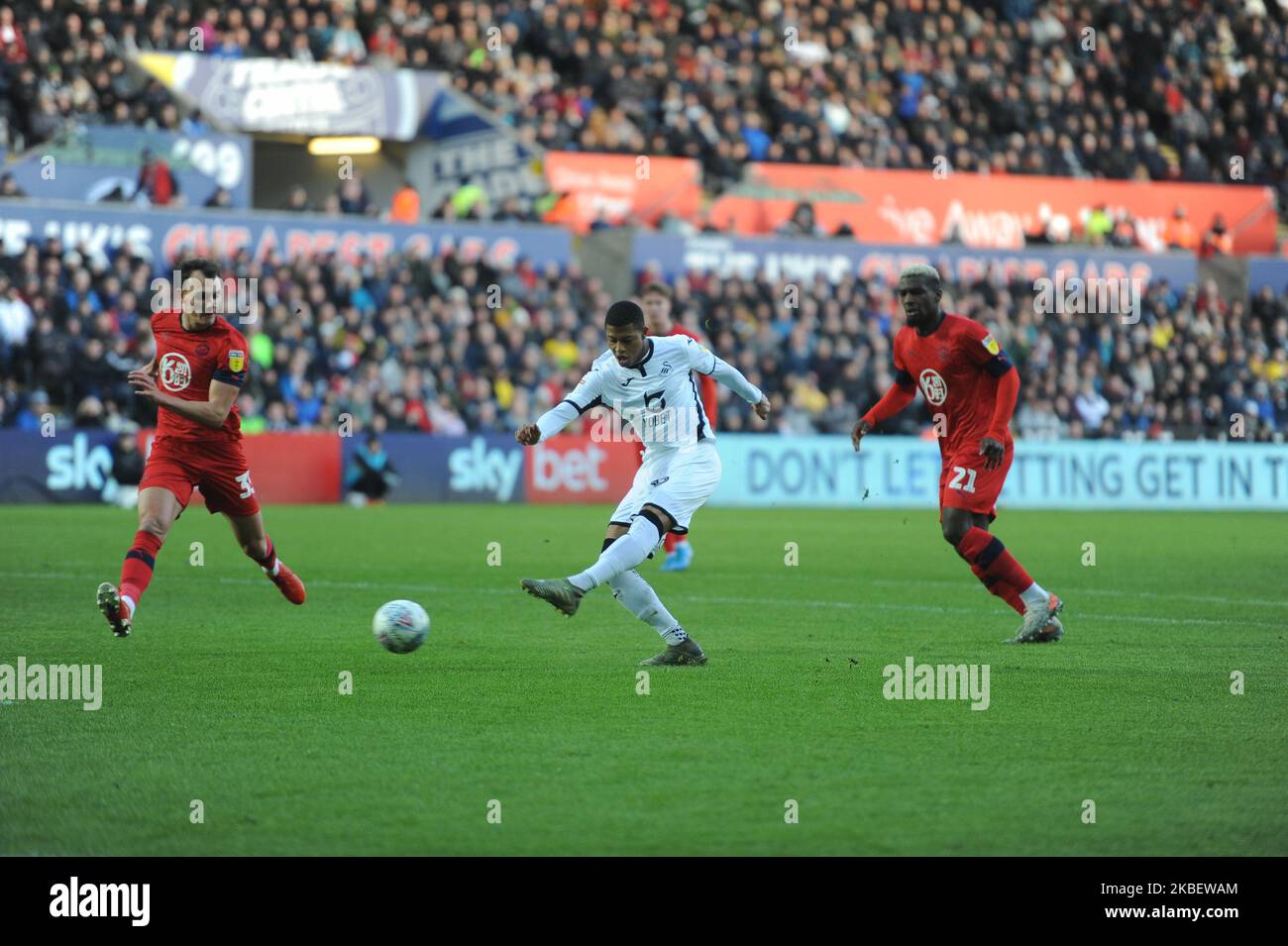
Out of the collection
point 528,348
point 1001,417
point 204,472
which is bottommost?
point 204,472

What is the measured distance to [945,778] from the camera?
21.6 ft

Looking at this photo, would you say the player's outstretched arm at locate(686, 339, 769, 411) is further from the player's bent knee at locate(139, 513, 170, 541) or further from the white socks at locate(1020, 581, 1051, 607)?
the player's bent knee at locate(139, 513, 170, 541)

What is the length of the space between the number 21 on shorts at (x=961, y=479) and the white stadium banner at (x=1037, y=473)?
1661cm

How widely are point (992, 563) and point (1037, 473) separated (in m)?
19.0

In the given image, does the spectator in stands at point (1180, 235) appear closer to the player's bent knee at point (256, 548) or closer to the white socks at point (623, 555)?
the player's bent knee at point (256, 548)

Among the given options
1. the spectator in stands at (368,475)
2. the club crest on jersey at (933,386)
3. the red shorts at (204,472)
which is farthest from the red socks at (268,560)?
the spectator in stands at (368,475)

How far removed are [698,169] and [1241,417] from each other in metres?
10.8

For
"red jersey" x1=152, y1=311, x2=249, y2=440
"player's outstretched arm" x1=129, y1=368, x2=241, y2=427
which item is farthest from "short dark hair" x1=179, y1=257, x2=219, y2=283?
"player's outstretched arm" x1=129, y1=368, x2=241, y2=427

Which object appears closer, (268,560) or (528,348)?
(268,560)

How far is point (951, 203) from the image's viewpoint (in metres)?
36.9

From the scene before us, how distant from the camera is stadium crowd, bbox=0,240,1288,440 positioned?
2506 cm

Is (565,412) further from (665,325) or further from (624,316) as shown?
(665,325)

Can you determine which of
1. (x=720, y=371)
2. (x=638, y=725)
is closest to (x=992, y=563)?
(x=720, y=371)

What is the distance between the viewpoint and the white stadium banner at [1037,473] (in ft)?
93.0
